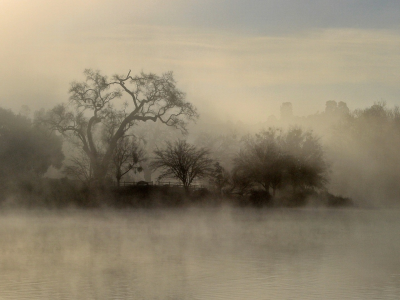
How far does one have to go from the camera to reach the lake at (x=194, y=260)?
1669 cm

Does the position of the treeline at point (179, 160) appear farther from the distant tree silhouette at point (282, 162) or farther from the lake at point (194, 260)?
the lake at point (194, 260)

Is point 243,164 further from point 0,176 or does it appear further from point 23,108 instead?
point 23,108

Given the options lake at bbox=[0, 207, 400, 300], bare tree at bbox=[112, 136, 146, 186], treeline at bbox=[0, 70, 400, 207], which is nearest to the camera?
lake at bbox=[0, 207, 400, 300]

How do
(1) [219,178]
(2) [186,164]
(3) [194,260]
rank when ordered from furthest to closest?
(2) [186,164]
(1) [219,178]
(3) [194,260]

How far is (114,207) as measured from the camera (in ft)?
182

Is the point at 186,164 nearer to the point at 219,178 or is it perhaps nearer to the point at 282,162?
the point at 219,178

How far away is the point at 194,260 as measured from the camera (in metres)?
22.7

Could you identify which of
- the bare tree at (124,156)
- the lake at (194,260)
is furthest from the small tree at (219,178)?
the lake at (194,260)

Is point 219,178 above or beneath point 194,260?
above

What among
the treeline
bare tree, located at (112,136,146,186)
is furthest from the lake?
bare tree, located at (112,136,146,186)

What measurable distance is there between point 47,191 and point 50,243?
1044 inches

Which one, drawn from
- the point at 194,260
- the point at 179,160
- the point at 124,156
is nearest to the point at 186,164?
the point at 179,160

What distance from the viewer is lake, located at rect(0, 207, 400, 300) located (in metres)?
16.7

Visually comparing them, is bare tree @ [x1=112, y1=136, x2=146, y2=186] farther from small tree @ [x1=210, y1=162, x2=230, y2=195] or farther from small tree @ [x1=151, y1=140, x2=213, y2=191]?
small tree @ [x1=210, y1=162, x2=230, y2=195]
